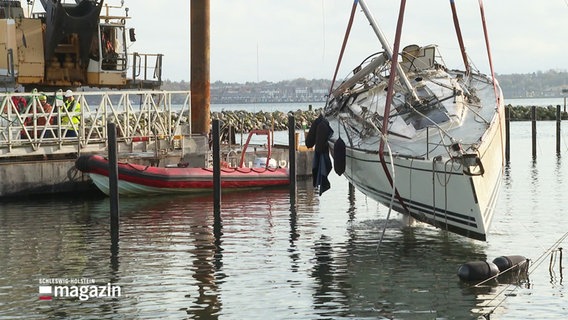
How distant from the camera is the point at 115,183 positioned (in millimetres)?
26281

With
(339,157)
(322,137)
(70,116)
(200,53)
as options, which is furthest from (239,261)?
(200,53)

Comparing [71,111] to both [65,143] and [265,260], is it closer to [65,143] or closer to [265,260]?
[65,143]

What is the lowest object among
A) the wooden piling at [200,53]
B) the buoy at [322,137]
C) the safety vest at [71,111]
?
the buoy at [322,137]

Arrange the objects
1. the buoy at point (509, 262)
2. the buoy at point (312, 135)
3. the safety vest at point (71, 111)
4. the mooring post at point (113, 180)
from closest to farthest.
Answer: the buoy at point (509, 262)
the mooring post at point (113, 180)
the buoy at point (312, 135)
the safety vest at point (71, 111)

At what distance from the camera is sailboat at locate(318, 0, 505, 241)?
22.5 metres

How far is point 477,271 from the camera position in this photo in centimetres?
2039

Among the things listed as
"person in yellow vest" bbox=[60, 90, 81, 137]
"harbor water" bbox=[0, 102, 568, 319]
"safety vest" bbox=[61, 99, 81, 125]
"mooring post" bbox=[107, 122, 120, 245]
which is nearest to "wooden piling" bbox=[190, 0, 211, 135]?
"person in yellow vest" bbox=[60, 90, 81, 137]

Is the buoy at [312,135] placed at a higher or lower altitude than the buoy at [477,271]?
higher

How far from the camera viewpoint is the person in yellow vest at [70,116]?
110ft

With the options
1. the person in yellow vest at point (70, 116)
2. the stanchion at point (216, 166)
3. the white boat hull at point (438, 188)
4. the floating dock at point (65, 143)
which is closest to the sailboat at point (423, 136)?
the white boat hull at point (438, 188)
